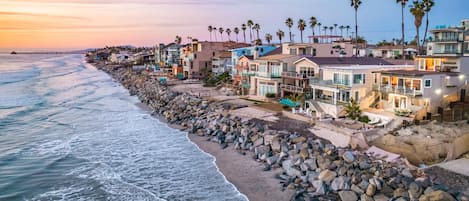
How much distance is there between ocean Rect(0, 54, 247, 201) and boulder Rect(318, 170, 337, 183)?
4.37 meters

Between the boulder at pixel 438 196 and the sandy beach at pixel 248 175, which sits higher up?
the boulder at pixel 438 196

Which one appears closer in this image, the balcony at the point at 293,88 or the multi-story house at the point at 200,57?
the balcony at the point at 293,88

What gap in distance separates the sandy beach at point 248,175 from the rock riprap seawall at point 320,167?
53 centimetres

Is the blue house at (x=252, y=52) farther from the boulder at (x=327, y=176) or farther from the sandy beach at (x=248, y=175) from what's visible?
the boulder at (x=327, y=176)

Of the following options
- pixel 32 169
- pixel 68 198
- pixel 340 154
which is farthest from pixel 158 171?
pixel 340 154

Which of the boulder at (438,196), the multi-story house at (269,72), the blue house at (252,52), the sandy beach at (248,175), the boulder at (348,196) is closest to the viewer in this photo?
the boulder at (438,196)

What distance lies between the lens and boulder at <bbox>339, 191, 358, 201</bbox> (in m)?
18.3

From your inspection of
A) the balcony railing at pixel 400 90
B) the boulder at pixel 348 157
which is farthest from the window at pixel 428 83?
the boulder at pixel 348 157

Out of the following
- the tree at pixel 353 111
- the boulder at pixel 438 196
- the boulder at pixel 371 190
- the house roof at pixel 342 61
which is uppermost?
the house roof at pixel 342 61

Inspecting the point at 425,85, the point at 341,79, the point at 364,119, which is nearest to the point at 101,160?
the point at 364,119

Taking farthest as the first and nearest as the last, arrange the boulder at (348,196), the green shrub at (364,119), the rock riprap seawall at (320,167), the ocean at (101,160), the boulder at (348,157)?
the green shrub at (364,119) → the boulder at (348,157) → the ocean at (101,160) → the boulder at (348,196) → the rock riprap seawall at (320,167)

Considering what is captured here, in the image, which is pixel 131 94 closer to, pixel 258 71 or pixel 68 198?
pixel 258 71

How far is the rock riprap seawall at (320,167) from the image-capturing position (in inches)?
717

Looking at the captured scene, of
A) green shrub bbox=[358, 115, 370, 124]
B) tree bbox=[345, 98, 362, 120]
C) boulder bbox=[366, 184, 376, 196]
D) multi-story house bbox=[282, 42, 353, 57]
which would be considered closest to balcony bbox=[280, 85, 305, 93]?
multi-story house bbox=[282, 42, 353, 57]
